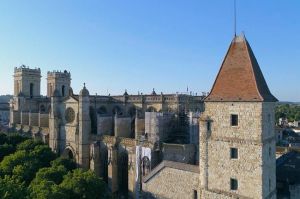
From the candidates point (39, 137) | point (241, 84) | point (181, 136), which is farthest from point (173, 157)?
point (39, 137)

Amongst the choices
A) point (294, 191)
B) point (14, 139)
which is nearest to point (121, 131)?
point (14, 139)

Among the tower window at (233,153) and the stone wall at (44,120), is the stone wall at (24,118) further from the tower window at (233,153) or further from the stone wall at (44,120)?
the tower window at (233,153)

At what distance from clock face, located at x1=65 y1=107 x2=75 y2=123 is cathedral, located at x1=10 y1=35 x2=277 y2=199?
0.10m

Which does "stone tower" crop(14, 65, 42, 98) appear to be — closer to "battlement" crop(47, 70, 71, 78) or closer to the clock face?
"battlement" crop(47, 70, 71, 78)

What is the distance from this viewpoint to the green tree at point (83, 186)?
27969 millimetres

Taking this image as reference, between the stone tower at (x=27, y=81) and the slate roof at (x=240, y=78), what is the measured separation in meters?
46.1

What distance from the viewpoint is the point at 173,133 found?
37.2m

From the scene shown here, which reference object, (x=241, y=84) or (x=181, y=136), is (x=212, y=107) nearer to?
(x=241, y=84)

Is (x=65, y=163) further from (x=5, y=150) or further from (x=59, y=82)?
(x=59, y=82)

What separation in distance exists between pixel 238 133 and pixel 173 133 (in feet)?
50.6

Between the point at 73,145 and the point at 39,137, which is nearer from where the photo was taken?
the point at 73,145

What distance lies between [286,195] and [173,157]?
35.6 ft

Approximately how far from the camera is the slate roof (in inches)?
866

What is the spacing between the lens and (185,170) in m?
26.1
